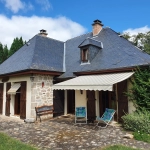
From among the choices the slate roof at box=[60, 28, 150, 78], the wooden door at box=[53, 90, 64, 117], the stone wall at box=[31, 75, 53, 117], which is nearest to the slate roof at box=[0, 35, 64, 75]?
the stone wall at box=[31, 75, 53, 117]

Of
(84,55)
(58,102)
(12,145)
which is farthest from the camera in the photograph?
(84,55)

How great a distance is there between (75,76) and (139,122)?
771 cm

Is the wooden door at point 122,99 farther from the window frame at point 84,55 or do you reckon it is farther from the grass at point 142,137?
the window frame at point 84,55

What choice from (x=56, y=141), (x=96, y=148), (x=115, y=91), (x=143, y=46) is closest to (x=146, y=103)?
(x=115, y=91)

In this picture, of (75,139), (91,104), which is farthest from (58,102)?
(75,139)

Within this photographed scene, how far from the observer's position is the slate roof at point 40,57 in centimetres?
1565

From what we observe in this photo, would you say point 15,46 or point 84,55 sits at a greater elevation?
point 15,46

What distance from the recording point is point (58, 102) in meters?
16.9

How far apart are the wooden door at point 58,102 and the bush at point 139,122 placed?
7.93 meters

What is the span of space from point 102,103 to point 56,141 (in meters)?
6.72

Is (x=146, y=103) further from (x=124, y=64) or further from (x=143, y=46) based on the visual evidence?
(x=143, y=46)

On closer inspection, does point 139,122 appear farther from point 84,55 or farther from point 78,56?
point 78,56

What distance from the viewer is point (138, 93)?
37.1 feet

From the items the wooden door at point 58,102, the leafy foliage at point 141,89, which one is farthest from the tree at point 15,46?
the leafy foliage at point 141,89
